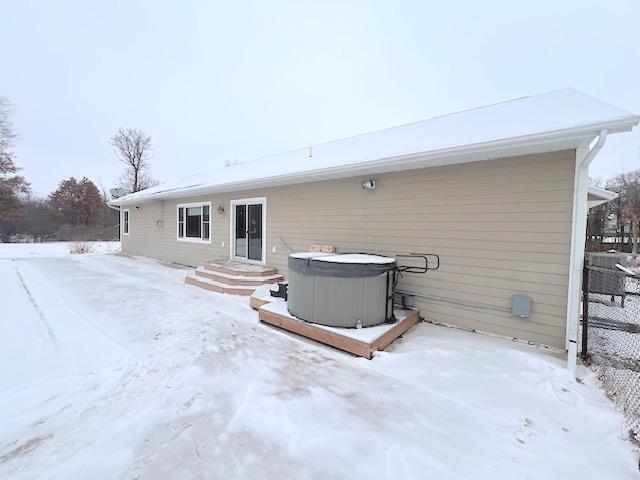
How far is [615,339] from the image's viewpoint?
4285 mm

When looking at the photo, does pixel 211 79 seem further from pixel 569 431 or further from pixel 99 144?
pixel 99 144

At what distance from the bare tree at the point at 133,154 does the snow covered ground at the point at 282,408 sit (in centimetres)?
2601

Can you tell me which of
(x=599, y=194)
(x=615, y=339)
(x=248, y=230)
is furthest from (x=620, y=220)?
(x=248, y=230)

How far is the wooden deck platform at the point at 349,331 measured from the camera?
11.2 ft

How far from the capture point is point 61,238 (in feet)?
73.7

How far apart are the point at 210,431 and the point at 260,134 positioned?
87.4 ft

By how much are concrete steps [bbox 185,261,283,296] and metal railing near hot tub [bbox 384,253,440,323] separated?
3.02 metres

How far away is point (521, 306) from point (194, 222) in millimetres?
9157

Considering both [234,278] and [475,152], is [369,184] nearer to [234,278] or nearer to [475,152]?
[475,152]

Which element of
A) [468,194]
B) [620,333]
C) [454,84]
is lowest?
[620,333]

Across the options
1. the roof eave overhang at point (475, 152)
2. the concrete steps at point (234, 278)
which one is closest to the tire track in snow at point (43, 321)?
the concrete steps at point (234, 278)

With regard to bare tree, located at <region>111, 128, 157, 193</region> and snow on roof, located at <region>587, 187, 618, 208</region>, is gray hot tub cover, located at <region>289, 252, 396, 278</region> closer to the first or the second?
snow on roof, located at <region>587, 187, 618, 208</region>

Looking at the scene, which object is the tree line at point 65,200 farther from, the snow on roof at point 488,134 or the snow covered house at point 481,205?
the snow covered house at point 481,205

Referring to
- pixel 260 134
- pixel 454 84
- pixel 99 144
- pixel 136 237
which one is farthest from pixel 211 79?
pixel 99 144
